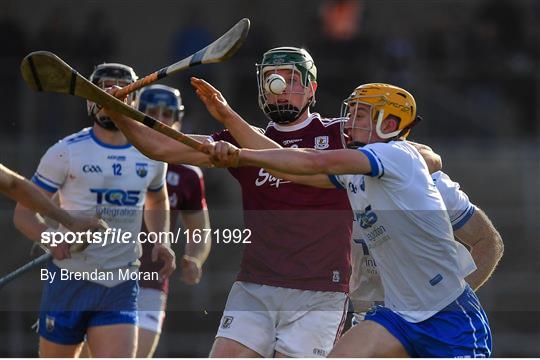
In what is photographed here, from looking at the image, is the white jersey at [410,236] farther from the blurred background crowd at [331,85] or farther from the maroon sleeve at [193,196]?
the blurred background crowd at [331,85]

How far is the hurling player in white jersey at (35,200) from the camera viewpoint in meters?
6.55

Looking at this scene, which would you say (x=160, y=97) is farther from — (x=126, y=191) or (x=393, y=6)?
(x=393, y=6)

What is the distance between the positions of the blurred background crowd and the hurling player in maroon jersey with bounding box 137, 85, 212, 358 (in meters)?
3.10

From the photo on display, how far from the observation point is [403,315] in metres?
6.04

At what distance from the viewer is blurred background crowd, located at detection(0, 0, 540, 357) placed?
1234cm

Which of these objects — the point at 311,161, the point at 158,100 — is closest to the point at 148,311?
the point at 158,100

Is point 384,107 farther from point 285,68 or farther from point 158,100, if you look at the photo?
point 158,100

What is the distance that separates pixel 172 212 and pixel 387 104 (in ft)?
8.84

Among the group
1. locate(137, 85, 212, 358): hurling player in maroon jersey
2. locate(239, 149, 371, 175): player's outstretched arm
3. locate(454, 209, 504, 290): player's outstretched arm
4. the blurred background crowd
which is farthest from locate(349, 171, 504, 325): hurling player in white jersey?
the blurred background crowd

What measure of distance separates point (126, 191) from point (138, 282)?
58 centimetres

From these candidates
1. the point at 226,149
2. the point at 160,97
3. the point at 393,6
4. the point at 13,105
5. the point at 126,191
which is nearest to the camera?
the point at 226,149

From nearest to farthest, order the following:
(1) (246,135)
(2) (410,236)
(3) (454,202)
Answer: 1. (2) (410,236)
2. (1) (246,135)
3. (3) (454,202)

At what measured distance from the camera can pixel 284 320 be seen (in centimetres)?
662

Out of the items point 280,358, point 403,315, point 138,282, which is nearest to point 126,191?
point 138,282
